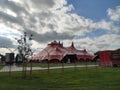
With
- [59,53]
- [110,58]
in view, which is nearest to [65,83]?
[110,58]

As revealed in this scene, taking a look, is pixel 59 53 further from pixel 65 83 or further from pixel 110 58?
pixel 65 83

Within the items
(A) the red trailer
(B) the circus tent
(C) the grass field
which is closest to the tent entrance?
(B) the circus tent

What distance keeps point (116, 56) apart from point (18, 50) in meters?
29.2

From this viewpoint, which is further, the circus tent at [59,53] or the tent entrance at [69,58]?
the tent entrance at [69,58]

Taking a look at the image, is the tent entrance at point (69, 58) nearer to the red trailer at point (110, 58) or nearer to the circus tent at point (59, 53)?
the circus tent at point (59, 53)

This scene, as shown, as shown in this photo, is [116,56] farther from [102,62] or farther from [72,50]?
[72,50]

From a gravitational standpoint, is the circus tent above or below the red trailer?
above

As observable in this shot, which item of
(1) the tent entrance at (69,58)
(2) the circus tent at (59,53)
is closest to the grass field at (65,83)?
(2) the circus tent at (59,53)

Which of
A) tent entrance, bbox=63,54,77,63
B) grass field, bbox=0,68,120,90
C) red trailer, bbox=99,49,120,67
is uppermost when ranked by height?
tent entrance, bbox=63,54,77,63

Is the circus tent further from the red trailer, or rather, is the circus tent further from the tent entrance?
the red trailer

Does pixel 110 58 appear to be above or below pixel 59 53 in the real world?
below

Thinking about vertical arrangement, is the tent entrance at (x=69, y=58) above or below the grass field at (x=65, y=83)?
above

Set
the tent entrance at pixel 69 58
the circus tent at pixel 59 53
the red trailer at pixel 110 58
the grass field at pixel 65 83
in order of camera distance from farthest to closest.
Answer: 1. the tent entrance at pixel 69 58
2. the circus tent at pixel 59 53
3. the red trailer at pixel 110 58
4. the grass field at pixel 65 83

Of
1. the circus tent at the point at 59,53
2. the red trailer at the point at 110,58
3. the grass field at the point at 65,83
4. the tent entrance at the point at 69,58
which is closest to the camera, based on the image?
the grass field at the point at 65,83
